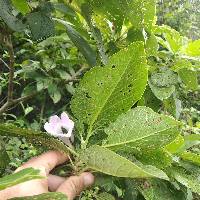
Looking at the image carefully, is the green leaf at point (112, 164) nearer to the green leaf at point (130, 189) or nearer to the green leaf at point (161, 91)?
the green leaf at point (130, 189)

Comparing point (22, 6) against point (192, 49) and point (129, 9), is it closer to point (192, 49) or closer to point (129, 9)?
point (129, 9)

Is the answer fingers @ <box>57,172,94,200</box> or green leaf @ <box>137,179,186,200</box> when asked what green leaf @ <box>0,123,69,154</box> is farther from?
green leaf @ <box>137,179,186,200</box>

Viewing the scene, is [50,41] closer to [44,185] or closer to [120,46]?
[120,46]

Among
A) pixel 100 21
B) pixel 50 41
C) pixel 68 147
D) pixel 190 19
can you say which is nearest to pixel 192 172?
pixel 68 147

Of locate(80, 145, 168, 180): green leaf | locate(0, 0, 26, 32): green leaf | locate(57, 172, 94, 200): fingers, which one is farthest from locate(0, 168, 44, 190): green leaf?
locate(0, 0, 26, 32): green leaf

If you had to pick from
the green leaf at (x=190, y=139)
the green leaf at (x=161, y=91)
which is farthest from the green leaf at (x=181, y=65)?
the green leaf at (x=190, y=139)

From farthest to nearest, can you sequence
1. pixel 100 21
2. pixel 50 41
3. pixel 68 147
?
1. pixel 50 41
2. pixel 100 21
3. pixel 68 147
